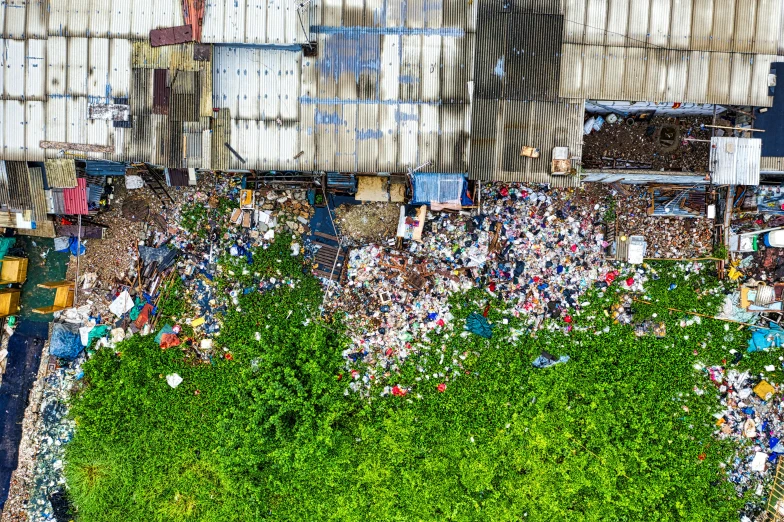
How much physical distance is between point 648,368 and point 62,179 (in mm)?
14077

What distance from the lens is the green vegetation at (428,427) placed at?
11.9 m

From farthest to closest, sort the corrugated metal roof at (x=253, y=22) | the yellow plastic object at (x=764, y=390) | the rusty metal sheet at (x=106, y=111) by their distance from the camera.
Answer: the yellow plastic object at (x=764, y=390), the rusty metal sheet at (x=106, y=111), the corrugated metal roof at (x=253, y=22)

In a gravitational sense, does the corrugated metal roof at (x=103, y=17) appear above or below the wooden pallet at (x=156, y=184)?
above

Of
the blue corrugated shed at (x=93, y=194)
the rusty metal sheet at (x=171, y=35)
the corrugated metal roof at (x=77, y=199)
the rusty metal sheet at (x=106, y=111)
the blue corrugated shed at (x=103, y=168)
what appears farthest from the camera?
the blue corrugated shed at (x=93, y=194)

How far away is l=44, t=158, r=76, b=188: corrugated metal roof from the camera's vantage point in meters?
Result: 10.4

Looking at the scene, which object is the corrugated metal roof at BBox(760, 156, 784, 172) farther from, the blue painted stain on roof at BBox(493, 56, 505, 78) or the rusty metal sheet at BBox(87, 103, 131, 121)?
the rusty metal sheet at BBox(87, 103, 131, 121)

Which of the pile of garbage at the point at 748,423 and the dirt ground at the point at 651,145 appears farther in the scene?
the pile of garbage at the point at 748,423

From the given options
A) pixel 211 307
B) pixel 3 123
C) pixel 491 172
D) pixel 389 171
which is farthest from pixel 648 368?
pixel 3 123

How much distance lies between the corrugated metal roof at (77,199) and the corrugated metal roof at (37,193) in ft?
1.54

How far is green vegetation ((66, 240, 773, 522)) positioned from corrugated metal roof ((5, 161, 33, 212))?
155 inches

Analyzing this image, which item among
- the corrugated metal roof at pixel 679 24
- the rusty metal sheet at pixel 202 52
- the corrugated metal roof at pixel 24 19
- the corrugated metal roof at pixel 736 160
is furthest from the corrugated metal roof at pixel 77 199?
the corrugated metal roof at pixel 736 160

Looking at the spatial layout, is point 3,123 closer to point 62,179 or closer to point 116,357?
point 62,179

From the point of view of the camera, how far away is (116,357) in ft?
40.7

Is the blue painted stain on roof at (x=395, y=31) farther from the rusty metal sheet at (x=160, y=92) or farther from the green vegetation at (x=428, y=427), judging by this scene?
the green vegetation at (x=428, y=427)
